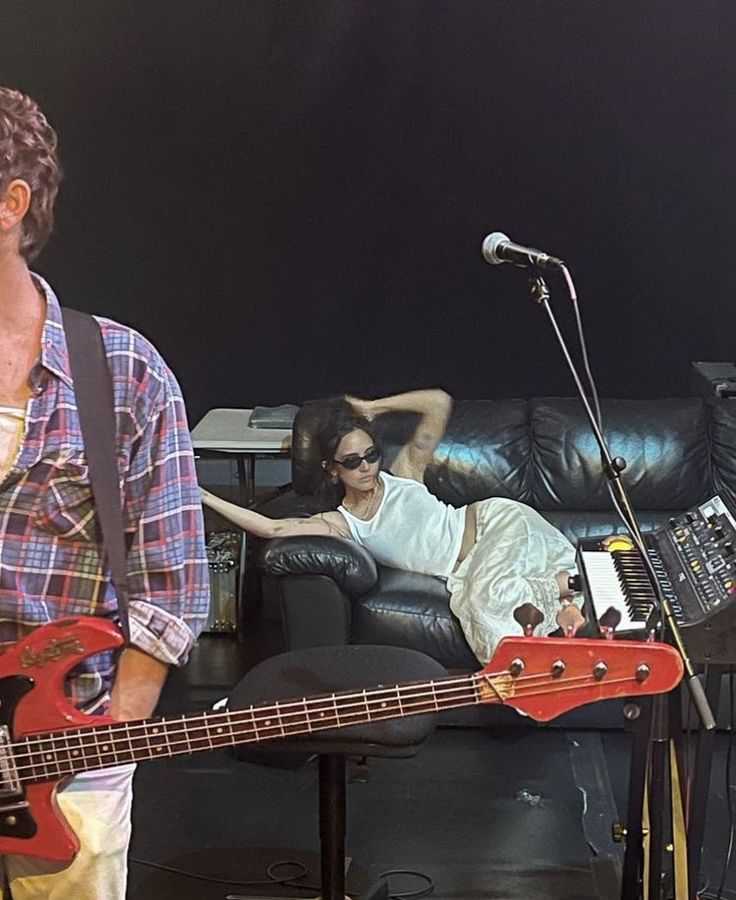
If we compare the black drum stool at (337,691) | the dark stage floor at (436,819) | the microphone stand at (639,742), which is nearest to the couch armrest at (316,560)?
the dark stage floor at (436,819)

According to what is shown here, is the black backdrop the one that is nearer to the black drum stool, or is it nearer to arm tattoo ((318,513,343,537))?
arm tattoo ((318,513,343,537))

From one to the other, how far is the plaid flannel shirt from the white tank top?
2.37m

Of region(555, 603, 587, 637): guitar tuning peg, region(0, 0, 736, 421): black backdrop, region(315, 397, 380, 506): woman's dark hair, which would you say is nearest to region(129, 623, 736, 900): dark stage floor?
region(555, 603, 587, 637): guitar tuning peg

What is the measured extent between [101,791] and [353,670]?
742 millimetres

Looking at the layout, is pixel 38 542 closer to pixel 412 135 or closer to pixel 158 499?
pixel 158 499

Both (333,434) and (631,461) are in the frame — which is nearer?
(333,434)

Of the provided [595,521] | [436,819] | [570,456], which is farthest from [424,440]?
[436,819]

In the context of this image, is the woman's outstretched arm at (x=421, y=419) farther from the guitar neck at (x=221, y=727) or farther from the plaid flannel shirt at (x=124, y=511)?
the plaid flannel shirt at (x=124, y=511)

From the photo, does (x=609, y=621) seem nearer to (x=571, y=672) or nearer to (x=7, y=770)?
(x=571, y=672)

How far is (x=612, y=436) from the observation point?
4332mm

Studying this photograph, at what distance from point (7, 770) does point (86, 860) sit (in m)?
0.16

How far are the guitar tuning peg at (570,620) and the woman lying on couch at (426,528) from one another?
7.3 inches

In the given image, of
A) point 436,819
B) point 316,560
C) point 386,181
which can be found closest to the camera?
point 436,819

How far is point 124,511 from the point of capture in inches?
59.6
